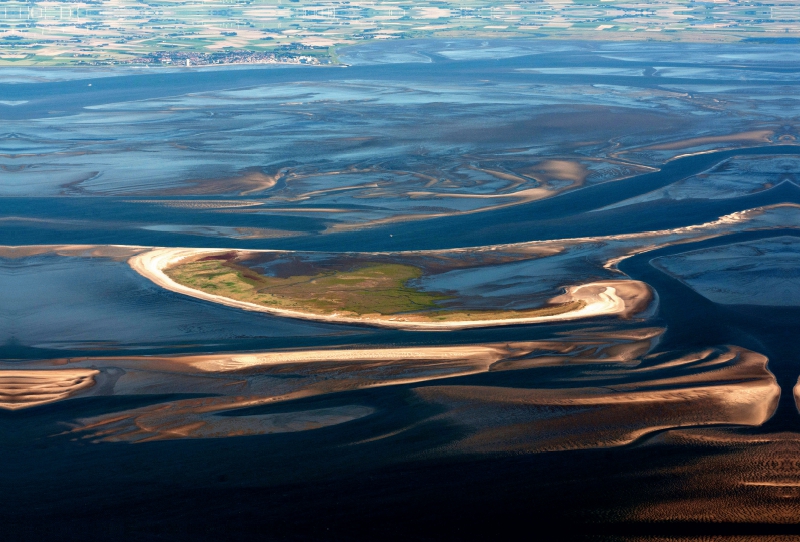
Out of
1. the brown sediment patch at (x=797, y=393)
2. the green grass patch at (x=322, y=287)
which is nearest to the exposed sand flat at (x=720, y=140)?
the green grass patch at (x=322, y=287)

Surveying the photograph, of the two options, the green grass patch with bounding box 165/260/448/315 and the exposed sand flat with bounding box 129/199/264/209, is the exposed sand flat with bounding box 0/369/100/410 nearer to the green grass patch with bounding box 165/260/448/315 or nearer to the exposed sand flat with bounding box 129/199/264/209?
the green grass patch with bounding box 165/260/448/315

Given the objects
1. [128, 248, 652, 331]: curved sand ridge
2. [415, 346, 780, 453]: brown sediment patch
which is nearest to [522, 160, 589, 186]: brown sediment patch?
[128, 248, 652, 331]: curved sand ridge

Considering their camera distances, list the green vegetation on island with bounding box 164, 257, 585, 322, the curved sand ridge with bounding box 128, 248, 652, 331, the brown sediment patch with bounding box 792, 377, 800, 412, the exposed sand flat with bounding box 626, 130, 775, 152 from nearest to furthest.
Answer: the brown sediment patch with bounding box 792, 377, 800, 412 < the curved sand ridge with bounding box 128, 248, 652, 331 < the green vegetation on island with bounding box 164, 257, 585, 322 < the exposed sand flat with bounding box 626, 130, 775, 152

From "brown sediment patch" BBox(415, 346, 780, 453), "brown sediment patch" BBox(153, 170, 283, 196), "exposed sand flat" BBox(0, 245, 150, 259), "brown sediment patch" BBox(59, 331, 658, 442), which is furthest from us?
"brown sediment patch" BBox(153, 170, 283, 196)

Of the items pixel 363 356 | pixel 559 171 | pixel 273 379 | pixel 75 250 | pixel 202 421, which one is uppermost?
pixel 559 171

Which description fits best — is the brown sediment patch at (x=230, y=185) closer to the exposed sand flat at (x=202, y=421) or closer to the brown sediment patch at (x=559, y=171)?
the brown sediment patch at (x=559, y=171)

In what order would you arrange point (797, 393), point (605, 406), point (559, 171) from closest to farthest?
1. point (605, 406)
2. point (797, 393)
3. point (559, 171)

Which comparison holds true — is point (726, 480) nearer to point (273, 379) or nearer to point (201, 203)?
point (273, 379)

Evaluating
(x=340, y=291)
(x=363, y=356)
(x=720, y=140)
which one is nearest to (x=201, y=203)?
(x=340, y=291)

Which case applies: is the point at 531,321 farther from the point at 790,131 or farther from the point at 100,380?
the point at 790,131
